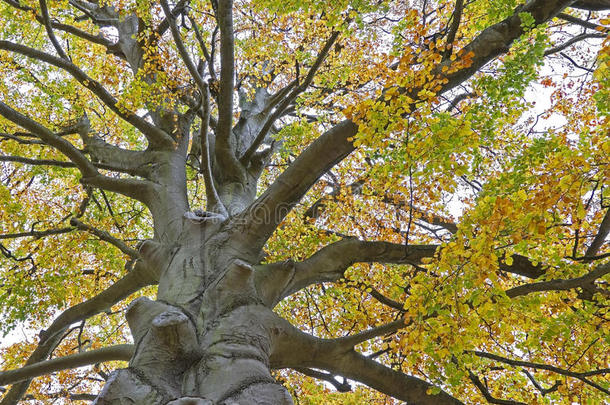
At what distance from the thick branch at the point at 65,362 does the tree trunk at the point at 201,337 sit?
254 mm

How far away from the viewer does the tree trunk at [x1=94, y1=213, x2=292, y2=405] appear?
8.08ft

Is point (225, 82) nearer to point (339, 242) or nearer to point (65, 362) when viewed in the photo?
point (339, 242)

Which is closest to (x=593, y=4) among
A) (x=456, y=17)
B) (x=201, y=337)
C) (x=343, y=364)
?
(x=456, y=17)

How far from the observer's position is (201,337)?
Answer: 305 centimetres

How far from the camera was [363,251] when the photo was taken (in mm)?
4344

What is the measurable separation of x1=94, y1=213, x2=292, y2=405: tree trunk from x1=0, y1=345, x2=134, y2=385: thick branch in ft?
0.83

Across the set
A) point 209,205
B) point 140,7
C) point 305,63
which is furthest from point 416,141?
point 140,7

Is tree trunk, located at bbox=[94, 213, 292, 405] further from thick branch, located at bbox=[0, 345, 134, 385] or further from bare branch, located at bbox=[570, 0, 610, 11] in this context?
bare branch, located at bbox=[570, 0, 610, 11]

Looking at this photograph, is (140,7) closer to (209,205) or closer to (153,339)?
(209,205)

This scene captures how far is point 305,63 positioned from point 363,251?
5044mm

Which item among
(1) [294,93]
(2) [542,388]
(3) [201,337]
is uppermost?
(1) [294,93]

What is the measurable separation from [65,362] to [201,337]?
1306 millimetres

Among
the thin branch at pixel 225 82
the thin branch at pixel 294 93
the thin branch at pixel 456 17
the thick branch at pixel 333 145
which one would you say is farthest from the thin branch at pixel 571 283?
the thin branch at pixel 225 82

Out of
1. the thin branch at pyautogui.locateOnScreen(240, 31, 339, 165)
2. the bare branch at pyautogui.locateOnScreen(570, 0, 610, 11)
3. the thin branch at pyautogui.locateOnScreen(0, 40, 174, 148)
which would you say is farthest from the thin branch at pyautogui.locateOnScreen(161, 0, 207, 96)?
the bare branch at pyautogui.locateOnScreen(570, 0, 610, 11)
